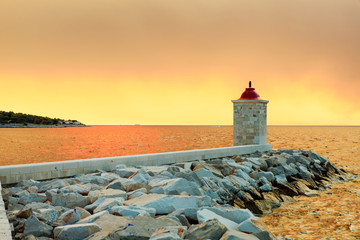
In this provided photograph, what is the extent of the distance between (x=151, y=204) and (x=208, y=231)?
1388 millimetres

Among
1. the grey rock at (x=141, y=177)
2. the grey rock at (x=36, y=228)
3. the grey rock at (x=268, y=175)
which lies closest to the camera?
the grey rock at (x=36, y=228)

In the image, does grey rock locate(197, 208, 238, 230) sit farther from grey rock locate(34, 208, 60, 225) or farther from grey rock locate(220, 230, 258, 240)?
grey rock locate(34, 208, 60, 225)

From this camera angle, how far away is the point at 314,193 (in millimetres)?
10453

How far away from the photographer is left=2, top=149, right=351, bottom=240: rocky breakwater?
4086 mm

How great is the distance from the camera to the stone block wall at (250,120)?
547 inches

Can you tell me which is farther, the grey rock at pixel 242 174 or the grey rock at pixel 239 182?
the grey rock at pixel 242 174

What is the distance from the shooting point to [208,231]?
13.1ft

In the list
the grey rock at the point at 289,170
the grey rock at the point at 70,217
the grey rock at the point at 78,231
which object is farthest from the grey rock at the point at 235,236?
the grey rock at the point at 289,170

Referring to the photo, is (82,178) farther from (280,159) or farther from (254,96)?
(254,96)

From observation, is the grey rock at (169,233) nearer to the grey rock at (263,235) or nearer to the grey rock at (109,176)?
the grey rock at (263,235)

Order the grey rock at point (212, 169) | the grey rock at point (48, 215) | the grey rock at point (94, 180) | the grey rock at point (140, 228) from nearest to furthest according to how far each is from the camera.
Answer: the grey rock at point (140, 228) < the grey rock at point (48, 215) < the grey rock at point (94, 180) < the grey rock at point (212, 169)

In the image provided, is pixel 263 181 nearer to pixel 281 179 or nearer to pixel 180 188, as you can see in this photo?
pixel 281 179

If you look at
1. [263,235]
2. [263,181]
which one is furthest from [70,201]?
[263,181]

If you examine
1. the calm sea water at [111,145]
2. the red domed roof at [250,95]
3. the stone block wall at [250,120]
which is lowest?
the calm sea water at [111,145]
